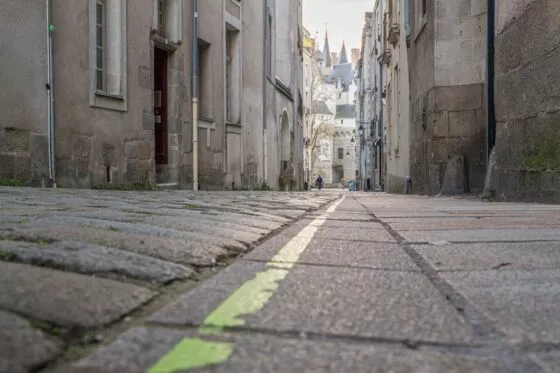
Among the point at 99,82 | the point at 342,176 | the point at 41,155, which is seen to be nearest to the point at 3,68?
the point at 41,155

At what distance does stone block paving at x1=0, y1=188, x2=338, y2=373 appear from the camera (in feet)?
4.03

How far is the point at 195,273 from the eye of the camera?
2.06 meters

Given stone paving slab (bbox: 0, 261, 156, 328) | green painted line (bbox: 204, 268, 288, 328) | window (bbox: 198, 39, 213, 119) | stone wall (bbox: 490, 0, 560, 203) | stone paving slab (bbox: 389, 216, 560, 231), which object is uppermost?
window (bbox: 198, 39, 213, 119)

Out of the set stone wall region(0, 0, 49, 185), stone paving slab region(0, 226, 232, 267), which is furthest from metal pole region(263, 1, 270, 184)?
stone paving slab region(0, 226, 232, 267)

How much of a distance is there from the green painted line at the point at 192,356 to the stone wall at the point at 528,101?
19.0 ft

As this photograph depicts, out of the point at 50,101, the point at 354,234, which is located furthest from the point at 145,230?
the point at 50,101

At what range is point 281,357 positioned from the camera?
3.99 ft

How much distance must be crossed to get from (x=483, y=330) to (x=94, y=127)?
830 centimetres

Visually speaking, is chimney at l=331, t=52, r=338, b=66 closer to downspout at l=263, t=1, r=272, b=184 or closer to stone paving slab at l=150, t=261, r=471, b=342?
downspout at l=263, t=1, r=272, b=184

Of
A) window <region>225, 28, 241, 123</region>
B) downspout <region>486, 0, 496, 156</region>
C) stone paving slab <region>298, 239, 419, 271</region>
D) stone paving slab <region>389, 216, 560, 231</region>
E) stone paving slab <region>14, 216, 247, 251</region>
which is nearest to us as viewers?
stone paving slab <region>298, 239, 419, 271</region>

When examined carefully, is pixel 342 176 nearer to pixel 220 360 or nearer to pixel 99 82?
pixel 99 82

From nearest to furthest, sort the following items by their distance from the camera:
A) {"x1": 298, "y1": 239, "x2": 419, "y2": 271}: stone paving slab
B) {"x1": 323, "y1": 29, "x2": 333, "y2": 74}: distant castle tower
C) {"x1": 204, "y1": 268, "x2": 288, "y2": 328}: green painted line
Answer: {"x1": 204, "y1": 268, "x2": 288, "y2": 328}: green painted line, {"x1": 298, "y1": 239, "x2": 419, "y2": 271}: stone paving slab, {"x1": 323, "y1": 29, "x2": 333, "y2": 74}: distant castle tower

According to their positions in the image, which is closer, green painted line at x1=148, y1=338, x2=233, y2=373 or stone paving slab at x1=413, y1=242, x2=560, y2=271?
green painted line at x1=148, y1=338, x2=233, y2=373

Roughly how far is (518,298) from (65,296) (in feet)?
4.34
